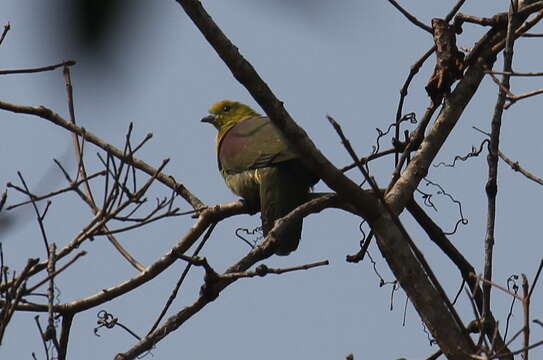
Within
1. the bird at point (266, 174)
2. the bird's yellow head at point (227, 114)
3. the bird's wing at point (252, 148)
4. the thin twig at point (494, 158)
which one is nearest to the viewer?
the thin twig at point (494, 158)

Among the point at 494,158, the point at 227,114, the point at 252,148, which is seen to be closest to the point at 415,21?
the point at 494,158

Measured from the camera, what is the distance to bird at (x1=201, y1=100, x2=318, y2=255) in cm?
384

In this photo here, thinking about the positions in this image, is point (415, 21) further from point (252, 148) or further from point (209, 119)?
point (209, 119)

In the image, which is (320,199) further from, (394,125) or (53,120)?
(53,120)

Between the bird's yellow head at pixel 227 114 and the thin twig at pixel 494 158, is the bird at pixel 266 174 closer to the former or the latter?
the bird's yellow head at pixel 227 114

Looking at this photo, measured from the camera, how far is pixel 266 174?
4.02m

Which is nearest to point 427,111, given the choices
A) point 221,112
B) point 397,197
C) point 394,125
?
point 394,125

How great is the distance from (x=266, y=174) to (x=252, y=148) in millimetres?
368

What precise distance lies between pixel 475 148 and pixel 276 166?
44.1 inches

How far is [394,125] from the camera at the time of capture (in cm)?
319

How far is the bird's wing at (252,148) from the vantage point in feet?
13.3

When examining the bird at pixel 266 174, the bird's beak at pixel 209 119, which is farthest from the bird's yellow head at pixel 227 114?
the bird at pixel 266 174

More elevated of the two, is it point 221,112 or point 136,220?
point 221,112

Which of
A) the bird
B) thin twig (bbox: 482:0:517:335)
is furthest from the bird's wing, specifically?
thin twig (bbox: 482:0:517:335)
